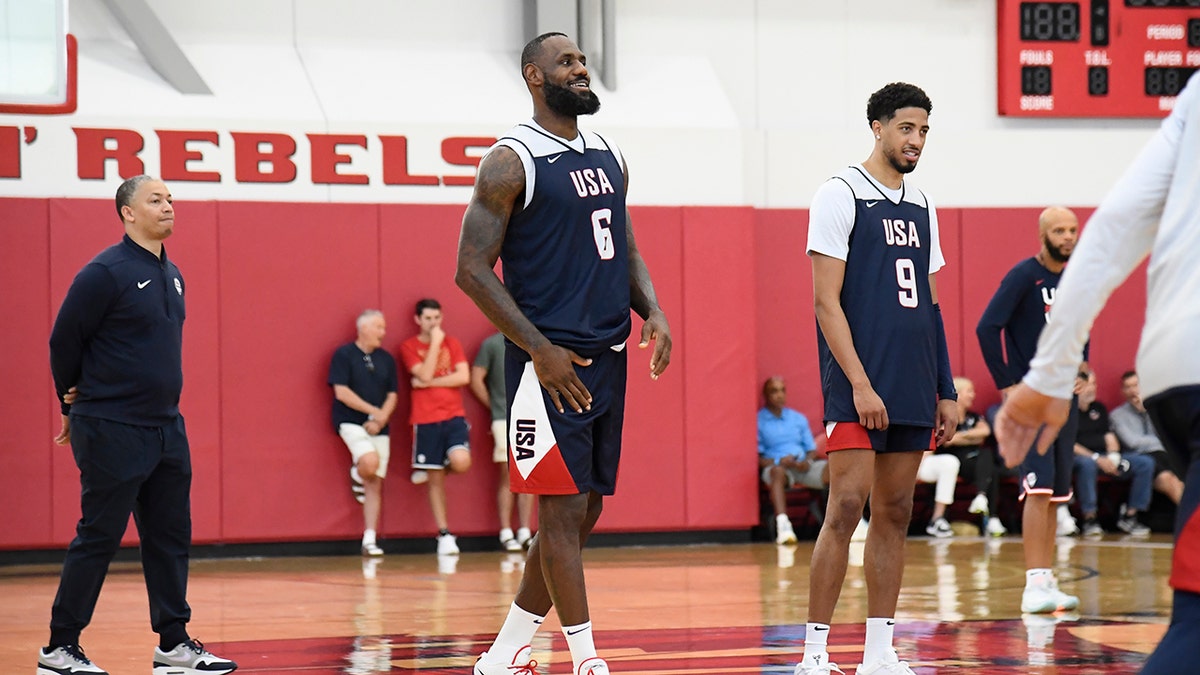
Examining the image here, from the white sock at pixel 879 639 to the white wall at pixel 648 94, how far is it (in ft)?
27.1

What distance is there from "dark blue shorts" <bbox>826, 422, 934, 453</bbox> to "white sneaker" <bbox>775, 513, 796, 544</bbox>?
7764 millimetres

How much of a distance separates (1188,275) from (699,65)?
1161 centimetres

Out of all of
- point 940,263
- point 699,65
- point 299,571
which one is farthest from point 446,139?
point 940,263

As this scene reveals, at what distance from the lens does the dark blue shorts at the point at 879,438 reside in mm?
5426

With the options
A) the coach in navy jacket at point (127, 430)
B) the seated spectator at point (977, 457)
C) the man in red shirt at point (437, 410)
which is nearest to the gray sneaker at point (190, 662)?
the coach in navy jacket at point (127, 430)

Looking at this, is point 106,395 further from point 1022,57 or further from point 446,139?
point 1022,57

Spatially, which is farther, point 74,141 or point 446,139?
point 446,139

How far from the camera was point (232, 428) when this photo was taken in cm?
1255

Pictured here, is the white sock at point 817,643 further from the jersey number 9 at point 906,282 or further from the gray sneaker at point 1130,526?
the gray sneaker at point 1130,526

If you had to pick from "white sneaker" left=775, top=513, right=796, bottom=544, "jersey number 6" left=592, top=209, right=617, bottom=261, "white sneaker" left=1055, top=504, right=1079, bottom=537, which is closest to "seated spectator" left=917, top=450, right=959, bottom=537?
"white sneaker" left=1055, top=504, right=1079, bottom=537

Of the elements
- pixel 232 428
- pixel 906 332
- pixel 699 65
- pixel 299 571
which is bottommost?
pixel 299 571

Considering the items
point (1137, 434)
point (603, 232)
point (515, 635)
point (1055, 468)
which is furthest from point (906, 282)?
point (1137, 434)

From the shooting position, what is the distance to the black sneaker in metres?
5.96

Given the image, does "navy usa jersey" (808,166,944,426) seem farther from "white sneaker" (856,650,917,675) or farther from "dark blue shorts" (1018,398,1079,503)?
"dark blue shorts" (1018,398,1079,503)
